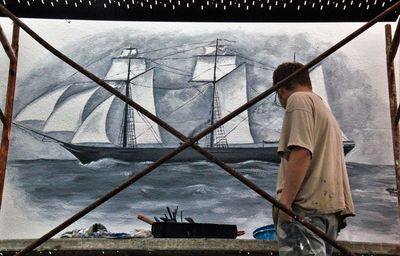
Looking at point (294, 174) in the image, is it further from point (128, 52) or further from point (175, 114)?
point (128, 52)

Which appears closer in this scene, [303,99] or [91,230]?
Result: [303,99]

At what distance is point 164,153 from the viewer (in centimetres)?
832

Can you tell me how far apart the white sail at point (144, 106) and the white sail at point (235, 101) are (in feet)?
2.76

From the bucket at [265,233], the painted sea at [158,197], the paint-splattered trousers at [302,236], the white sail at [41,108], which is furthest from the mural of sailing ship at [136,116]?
the paint-splattered trousers at [302,236]

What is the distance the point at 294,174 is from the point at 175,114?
4.17 metres

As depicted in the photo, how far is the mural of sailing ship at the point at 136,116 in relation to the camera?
832 centimetres

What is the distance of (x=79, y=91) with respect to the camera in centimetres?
857

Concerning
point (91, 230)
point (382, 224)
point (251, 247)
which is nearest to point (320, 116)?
point (251, 247)

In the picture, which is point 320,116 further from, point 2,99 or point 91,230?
point 2,99

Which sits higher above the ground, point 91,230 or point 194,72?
point 194,72

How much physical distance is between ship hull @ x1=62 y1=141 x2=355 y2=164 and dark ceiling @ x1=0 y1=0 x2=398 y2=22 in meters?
2.01

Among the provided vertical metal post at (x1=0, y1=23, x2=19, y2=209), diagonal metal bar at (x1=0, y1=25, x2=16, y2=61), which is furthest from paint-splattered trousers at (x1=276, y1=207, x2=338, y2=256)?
diagonal metal bar at (x1=0, y1=25, x2=16, y2=61)

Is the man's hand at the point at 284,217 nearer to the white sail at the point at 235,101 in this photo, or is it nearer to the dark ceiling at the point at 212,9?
the dark ceiling at the point at 212,9

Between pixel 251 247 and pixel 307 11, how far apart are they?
7.72 ft
